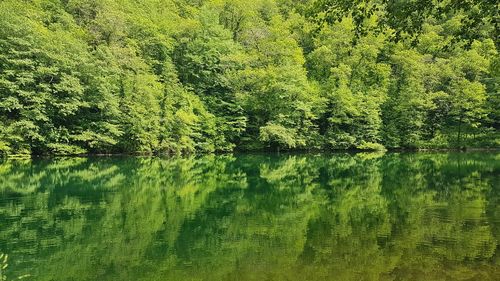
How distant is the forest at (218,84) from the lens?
112 feet

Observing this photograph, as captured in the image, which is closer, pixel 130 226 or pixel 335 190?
pixel 130 226

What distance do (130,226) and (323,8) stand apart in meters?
6.57

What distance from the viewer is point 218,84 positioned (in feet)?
157

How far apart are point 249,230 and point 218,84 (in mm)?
38504

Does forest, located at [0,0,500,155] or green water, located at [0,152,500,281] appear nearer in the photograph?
green water, located at [0,152,500,281]

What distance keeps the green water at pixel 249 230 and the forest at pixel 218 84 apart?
17106 millimetres

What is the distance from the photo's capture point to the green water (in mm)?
7504

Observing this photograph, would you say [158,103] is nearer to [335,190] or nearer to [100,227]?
[335,190]

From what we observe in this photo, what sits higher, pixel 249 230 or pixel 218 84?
pixel 218 84

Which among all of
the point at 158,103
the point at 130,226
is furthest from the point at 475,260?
the point at 158,103

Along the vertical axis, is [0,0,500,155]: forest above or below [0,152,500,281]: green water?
above

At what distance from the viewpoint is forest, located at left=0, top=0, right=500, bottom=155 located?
3409 cm

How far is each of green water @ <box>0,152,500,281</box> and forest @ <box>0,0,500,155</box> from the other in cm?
1711

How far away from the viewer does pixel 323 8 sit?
26.8 feet
